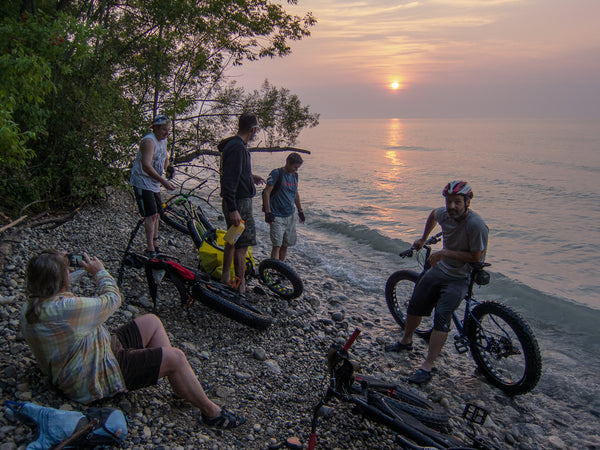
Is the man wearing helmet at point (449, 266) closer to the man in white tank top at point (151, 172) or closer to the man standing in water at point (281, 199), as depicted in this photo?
the man standing in water at point (281, 199)

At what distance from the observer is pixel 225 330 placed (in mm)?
5066

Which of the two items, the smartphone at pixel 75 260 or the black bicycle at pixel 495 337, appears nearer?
the smartphone at pixel 75 260

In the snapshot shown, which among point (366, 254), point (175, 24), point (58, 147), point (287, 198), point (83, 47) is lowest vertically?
point (366, 254)

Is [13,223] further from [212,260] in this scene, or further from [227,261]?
[227,261]

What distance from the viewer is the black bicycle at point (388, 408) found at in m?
3.14

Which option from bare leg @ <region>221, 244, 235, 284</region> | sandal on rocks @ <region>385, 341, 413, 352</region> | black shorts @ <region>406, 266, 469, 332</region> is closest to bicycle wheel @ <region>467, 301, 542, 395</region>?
black shorts @ <region>406, 266, 469, 332</region>

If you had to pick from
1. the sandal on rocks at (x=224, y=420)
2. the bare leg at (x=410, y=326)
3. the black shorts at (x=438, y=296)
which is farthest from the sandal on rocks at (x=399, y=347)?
the sandal on rocks at (x=224, y=420)

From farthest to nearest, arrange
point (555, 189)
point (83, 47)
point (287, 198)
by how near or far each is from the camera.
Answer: point (555, 189) → point (287, 198) → point (83, 47)

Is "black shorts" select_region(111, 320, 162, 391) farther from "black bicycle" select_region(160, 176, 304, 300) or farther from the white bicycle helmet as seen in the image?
the white bicycle helmet

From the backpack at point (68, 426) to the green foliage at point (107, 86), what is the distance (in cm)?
306

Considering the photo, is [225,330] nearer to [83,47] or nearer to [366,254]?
[83,47]

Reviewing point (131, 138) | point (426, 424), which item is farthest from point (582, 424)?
point (131, 138)

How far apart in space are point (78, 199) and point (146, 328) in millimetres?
5812

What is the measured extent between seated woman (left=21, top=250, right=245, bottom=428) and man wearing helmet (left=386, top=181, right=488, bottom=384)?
2.58m
